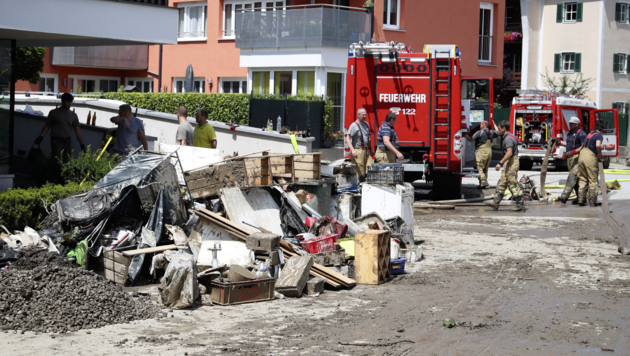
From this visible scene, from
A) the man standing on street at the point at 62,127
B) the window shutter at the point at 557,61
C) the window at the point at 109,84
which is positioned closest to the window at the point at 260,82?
the window at the point at 109,84

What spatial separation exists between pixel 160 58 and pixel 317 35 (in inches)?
368

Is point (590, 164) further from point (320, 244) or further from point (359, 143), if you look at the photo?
point (320, 244)

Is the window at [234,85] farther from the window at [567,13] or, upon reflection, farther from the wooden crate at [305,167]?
Result: the window at [567,13]

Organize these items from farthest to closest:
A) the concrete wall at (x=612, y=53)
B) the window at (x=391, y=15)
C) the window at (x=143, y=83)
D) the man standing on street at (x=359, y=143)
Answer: the concrete wall at (x=612, y=53) → the window at (x=143, y=83) → the window at (x=391, y=15) → the man standing on street at (x=359, y=143)

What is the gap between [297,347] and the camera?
5.74 m

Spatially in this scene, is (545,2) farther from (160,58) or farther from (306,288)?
(306,288)

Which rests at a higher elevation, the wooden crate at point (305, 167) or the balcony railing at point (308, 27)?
the balcony railing at point (308, 27)

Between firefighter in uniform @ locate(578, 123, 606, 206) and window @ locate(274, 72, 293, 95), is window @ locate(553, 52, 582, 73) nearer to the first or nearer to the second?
window @ locate(274, 72, 293, 95)

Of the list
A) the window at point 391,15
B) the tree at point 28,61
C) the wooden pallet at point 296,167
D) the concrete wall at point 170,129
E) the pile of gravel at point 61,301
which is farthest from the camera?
the window at point 391,15

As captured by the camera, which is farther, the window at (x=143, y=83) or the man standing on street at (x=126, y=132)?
the window at (x=143, y=83)

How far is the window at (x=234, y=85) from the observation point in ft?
97.1

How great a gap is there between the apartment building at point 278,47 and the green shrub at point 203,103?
2321 millimetres

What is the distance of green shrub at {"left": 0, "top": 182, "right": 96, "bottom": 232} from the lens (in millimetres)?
8633

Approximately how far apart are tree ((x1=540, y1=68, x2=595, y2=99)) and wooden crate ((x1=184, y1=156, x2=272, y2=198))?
1241 inches
